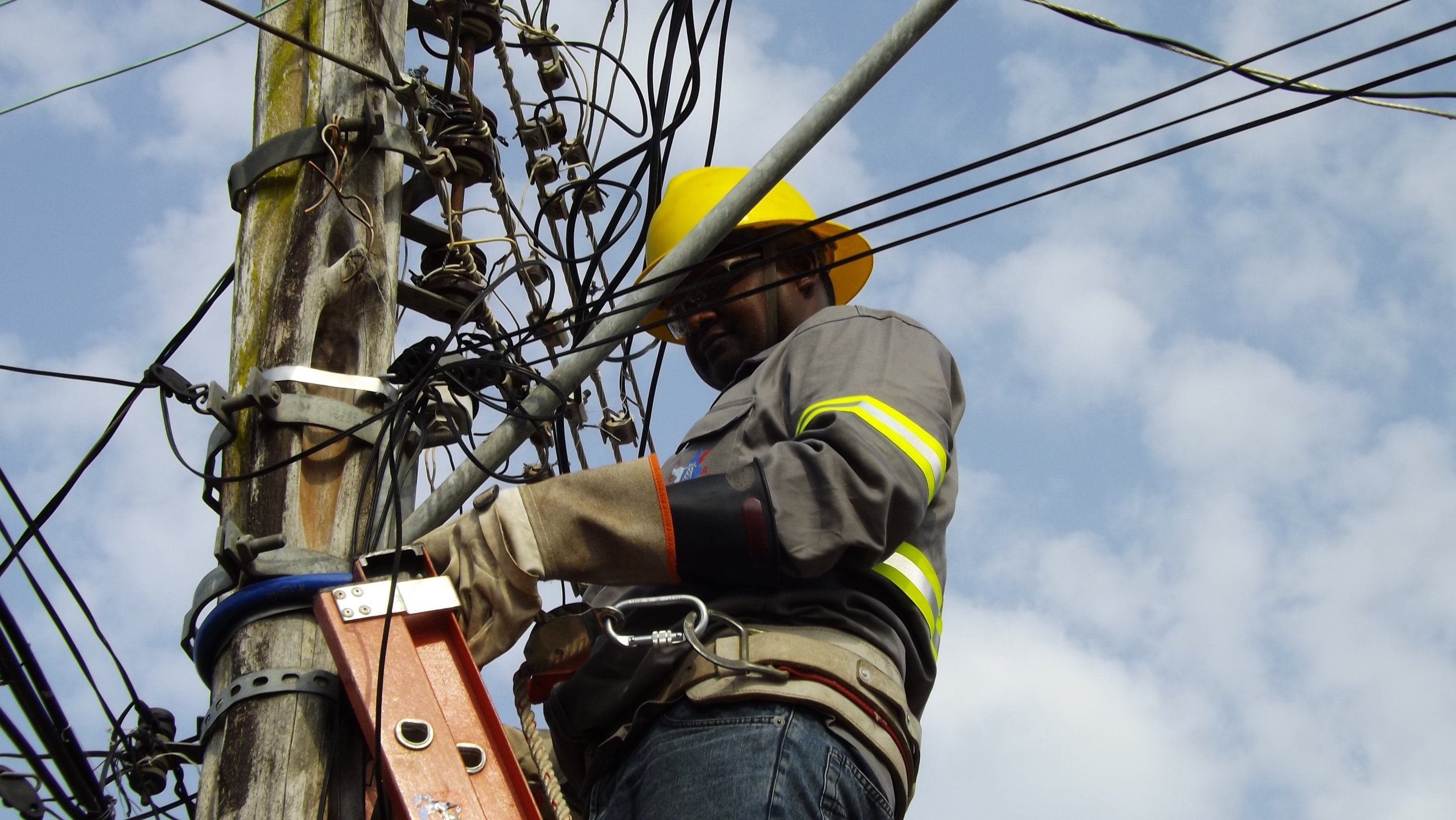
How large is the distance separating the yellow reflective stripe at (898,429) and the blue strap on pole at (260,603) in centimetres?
99

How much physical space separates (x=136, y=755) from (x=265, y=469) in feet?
2.95

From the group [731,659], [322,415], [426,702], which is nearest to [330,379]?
[322,415]

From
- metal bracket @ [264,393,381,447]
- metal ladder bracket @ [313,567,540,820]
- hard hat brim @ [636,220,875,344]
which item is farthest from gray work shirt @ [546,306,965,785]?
hard hat brim @ [636,220,875,344]

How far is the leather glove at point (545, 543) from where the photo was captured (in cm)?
305

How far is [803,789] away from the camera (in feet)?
9.41

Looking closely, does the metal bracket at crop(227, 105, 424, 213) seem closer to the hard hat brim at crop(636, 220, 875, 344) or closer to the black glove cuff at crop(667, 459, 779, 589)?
the hard hat brim at crop(636, 220, 875, 344)

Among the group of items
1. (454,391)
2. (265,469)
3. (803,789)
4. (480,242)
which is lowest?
(803,789)

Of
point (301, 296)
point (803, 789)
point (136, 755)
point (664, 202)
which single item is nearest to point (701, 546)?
point (803, 789)

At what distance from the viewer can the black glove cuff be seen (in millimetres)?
3066

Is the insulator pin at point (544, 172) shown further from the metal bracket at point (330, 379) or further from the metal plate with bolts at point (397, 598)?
the metal plate with bolts at point (397, 598)

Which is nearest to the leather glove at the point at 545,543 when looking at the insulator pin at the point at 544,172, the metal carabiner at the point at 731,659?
the metal carabiner at the point at 731,659

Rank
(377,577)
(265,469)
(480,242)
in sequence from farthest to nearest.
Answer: (480,242) → (265,469) → (377,577)

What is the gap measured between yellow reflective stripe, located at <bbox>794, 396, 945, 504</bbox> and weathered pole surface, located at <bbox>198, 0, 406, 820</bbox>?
1.01 m

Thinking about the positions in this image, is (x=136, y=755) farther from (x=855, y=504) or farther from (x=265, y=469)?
(x=855, y=504)
